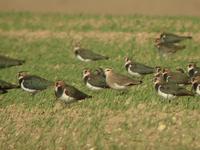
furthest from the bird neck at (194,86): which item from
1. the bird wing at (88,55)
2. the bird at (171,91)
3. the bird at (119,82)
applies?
the bird wing at (88,55)

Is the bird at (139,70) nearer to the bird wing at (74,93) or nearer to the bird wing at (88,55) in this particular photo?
the bird wing at (74,93)

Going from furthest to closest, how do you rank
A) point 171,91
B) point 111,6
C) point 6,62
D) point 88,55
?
1. point 111,6
2. point 88,55
3. point 6,62
4. point 171,91

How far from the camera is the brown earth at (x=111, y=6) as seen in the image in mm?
38562

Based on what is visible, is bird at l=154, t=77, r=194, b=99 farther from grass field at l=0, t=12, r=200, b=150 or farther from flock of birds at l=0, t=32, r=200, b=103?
grass field at l=0, t=12, r=200, b=150

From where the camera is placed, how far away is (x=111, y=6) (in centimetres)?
4025

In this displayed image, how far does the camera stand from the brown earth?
38.6 metres

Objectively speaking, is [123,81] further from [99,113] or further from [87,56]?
[87,56]

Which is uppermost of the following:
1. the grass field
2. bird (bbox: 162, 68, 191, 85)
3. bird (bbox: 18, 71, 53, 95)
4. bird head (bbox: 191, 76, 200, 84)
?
bird head (bbox: 191, 76, 200, 84)

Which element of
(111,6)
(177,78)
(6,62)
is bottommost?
(111,6)

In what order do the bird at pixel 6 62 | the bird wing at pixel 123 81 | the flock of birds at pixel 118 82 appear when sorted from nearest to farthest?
the flock of birds at pixel 118 82 < the bird wing at pixel 123 81 < the bird at pixel 6 62

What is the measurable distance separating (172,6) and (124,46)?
1491 centimetres

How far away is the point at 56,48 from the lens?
86.2ft

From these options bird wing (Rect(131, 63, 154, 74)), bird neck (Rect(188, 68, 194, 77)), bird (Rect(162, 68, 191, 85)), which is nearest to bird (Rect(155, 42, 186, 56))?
bird wing (Rect(131, 63, 154, 74))

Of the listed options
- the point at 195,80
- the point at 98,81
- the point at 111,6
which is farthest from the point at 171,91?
the point at 111,6
